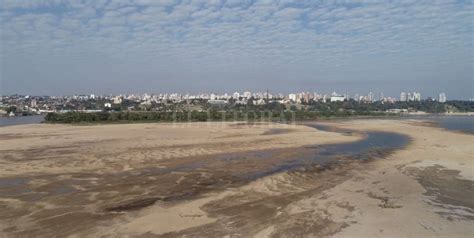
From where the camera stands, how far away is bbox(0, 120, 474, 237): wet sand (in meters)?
8.59

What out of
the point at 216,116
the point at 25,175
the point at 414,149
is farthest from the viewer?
the point at 216,116

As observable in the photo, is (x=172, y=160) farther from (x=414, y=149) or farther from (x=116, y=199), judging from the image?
(x=414, y=149)

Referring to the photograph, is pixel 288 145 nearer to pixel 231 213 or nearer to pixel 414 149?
pixel 414 149

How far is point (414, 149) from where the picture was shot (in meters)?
24.4

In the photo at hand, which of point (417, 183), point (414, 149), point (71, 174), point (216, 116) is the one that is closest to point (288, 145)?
point (414, 149)

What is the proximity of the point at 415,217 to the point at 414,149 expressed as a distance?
16.2 meters

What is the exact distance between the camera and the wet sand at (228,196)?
8.59m

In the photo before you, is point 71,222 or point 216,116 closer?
point 71,222

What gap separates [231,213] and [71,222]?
3.47 m

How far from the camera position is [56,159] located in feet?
61.4

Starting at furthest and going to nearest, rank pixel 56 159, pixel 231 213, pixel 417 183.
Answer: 1. pixel 56 159
2. pixel 417 183
3. pixel 231 213

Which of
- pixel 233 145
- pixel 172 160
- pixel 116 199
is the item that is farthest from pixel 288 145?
pixel 116 199

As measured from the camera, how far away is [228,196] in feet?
38.0

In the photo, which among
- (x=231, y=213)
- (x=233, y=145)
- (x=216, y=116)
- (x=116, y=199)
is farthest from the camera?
(x=216, y=116)
